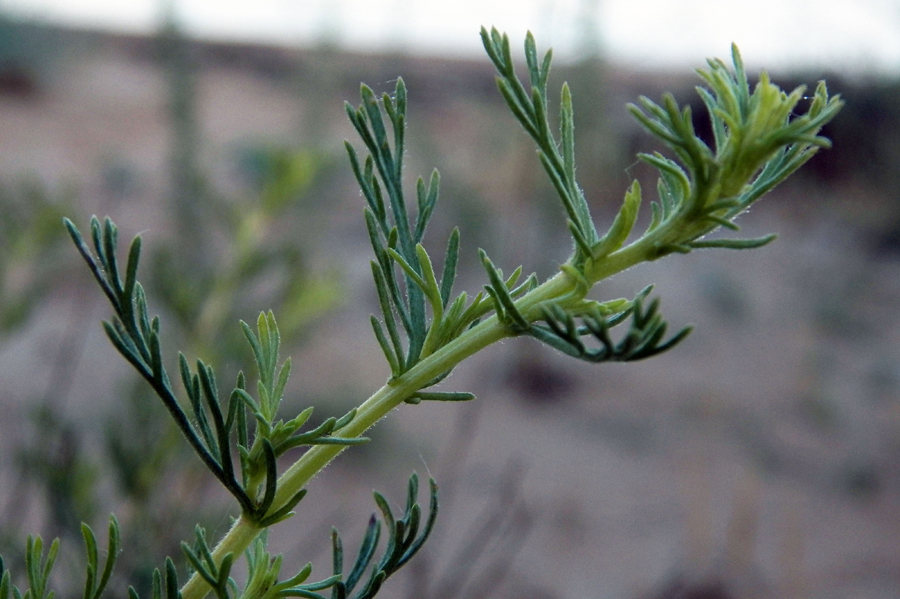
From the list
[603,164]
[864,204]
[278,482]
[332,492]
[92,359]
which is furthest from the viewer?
[864,204]

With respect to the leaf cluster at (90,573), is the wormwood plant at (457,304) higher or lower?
higher

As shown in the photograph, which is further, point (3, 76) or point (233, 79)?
point (233, 79)

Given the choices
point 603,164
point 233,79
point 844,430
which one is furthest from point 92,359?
point 233,79

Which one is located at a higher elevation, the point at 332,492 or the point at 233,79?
the point at 233,79

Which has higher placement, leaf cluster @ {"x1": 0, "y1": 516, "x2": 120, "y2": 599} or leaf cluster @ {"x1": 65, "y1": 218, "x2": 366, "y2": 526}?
leaf cluster @ {"x1": 65, "y1": 218, "x2": 366, "y2": 526}

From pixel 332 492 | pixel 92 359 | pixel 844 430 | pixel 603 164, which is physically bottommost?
pixel 844 430

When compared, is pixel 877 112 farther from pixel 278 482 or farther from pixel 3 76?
pixel 3 76
